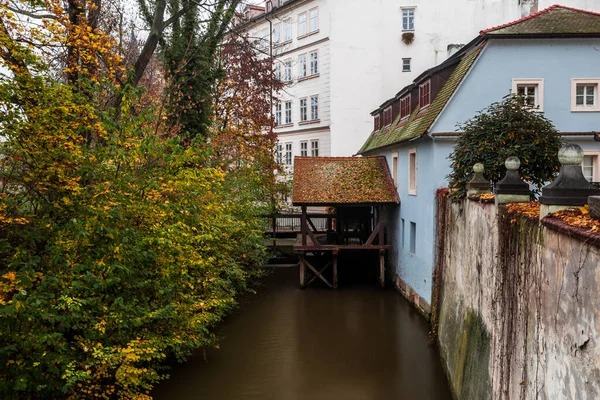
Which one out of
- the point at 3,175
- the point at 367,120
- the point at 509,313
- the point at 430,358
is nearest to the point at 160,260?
the point at 3,175

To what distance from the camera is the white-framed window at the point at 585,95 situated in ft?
49.0

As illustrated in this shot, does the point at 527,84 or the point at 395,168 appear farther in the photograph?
the point at 395,168

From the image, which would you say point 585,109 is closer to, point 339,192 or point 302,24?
point 339,192

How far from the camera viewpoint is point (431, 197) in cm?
1528

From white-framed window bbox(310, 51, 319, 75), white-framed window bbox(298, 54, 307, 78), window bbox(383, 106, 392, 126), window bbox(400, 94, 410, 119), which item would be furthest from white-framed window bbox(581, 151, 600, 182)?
white-framed window bbox(298, 54, 307, 78)

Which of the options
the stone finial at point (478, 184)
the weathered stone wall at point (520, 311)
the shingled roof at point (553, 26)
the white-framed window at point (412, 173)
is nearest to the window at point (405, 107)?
the white-framed window at point (412, 173)

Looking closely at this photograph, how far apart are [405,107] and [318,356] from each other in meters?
10.5

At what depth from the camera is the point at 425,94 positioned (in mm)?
17141

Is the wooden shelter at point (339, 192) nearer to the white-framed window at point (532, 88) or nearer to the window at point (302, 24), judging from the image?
the white-framed window at point (532, 88)

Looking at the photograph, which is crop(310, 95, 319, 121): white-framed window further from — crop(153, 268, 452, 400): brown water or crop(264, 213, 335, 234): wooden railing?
crop(153, 268, 452, 400): brown water

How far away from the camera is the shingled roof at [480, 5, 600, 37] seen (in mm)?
14438

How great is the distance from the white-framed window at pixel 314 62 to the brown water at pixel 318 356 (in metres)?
17.4

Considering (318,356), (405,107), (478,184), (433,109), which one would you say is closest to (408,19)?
(405,107)

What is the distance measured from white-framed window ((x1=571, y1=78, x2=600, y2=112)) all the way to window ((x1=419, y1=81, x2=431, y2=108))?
4104 mm
